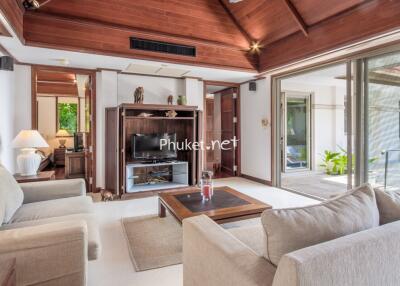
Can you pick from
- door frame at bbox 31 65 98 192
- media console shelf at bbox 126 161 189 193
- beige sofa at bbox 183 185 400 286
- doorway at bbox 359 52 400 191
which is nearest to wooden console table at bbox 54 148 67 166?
door frame at bbox 31 65 98 192

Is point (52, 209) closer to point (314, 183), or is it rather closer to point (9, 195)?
point (9, 195)

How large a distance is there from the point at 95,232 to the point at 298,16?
400 centimetres

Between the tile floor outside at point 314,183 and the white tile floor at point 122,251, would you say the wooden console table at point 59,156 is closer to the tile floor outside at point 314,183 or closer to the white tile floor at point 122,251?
the white tile floor at point 122,251

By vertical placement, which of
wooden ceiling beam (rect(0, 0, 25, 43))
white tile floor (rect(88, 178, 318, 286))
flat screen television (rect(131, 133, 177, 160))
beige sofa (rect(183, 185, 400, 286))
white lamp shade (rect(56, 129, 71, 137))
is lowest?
white tile floor (rect(88, 178, 318, 286))

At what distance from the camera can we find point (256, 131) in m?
5.72

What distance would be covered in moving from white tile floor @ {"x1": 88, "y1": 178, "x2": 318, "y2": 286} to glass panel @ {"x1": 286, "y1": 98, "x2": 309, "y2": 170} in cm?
240

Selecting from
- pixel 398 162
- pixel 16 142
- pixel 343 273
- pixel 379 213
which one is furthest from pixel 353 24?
pixel 16 142

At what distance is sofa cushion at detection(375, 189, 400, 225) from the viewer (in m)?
1.32

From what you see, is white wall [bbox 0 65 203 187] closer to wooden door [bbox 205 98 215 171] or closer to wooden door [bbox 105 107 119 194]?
→ wooden door [bbox 105 107 119 194]

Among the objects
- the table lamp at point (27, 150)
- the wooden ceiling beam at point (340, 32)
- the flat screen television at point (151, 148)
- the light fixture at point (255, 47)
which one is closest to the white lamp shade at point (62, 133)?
the flat screen television at point (151, 148)

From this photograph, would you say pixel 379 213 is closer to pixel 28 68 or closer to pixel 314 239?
pixel 314 239

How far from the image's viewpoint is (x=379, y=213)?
53.2 inches

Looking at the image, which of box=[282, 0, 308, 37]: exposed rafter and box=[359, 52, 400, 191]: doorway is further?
box=[282, 0, 308, 37]: exposed rafter

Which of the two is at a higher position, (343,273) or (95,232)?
(343,273)
